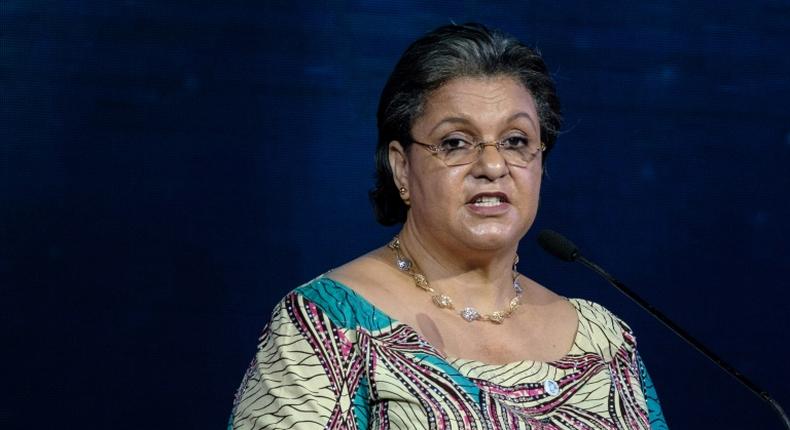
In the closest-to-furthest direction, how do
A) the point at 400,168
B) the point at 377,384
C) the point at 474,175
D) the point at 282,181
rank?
the point at 377,384, the point at 474,175, the point at 400,168, the point at 282,181

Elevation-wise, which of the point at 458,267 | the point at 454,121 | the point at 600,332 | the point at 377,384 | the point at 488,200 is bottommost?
the point at 377,384

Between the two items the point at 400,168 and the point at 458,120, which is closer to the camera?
the point at 458,120

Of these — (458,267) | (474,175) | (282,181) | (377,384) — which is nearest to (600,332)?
(458,267)

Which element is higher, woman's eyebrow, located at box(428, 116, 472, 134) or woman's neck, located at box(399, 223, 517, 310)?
woman's eyebrow, located at box(428, 116, 472, 134)

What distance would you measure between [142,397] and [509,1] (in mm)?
1241

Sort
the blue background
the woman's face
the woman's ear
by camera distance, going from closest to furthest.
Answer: the woman's face, the woman's ear, the blue background

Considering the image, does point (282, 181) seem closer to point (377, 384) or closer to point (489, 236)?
point (489, 236)

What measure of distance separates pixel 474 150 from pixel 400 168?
18 centimetres

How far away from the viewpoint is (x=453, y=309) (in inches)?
88.7

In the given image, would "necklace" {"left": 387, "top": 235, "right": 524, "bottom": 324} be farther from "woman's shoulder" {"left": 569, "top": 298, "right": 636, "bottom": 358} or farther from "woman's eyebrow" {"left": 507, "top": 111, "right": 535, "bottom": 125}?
"woman's eyebrow" {"left": 507, "top": 111, "right": 535, "bottom": 125}

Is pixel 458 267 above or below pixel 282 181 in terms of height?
below

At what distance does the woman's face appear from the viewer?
2207 millimetres

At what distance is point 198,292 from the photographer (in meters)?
2.82

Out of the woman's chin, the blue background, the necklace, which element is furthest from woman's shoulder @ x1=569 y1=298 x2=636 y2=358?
the blue background
